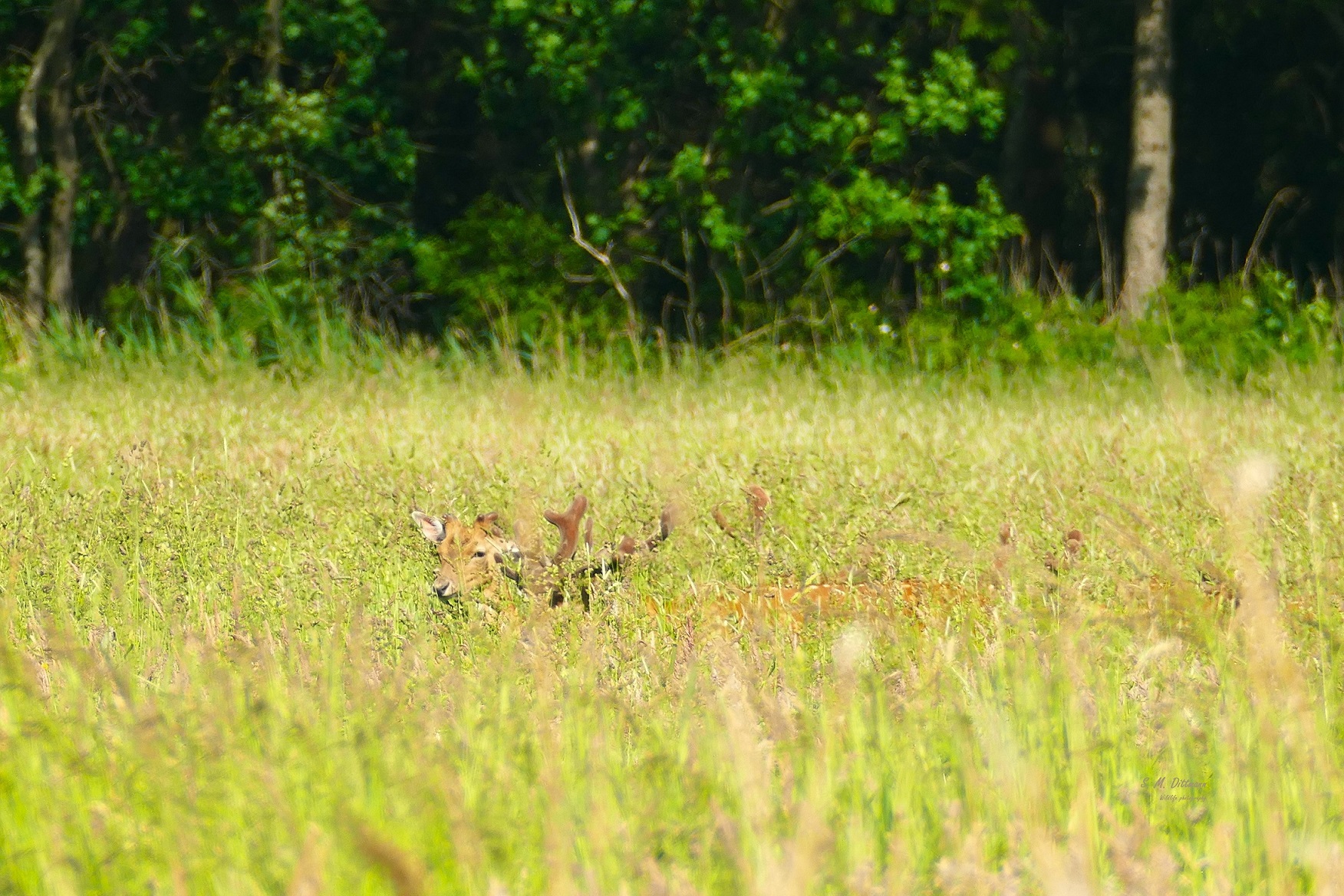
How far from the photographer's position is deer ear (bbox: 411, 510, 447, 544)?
155 inches

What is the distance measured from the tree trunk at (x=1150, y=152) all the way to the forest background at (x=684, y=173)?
34 mm

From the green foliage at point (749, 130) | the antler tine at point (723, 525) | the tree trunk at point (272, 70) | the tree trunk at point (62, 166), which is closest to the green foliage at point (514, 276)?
the green foliage at point (749, 130)

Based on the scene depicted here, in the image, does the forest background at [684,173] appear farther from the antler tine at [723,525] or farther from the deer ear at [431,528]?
the deer ear at [431,528]

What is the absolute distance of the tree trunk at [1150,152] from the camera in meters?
13.7

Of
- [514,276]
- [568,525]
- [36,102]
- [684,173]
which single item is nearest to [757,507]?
[568,525]

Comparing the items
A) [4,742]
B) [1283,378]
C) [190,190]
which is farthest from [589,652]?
[190,190]

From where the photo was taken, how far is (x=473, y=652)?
3305 mm

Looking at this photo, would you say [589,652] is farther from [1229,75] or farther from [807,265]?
[1229,75]

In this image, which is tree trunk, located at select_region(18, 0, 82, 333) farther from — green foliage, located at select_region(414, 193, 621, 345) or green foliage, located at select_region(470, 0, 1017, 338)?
→ green foliage, located at select_region(470, 0, 1017, 338)

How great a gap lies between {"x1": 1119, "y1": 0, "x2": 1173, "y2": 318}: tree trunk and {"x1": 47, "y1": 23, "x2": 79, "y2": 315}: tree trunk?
10.8 m

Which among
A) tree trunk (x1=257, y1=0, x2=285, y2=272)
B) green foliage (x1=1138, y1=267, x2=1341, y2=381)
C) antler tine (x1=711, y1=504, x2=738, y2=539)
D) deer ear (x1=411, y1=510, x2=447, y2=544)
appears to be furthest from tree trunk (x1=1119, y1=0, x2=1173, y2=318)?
deer ear (x1=411, y1=510, x2=447, y2=544)

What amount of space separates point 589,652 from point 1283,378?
7882 mm

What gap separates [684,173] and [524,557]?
10744 mm

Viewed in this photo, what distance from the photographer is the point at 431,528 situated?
396cm
